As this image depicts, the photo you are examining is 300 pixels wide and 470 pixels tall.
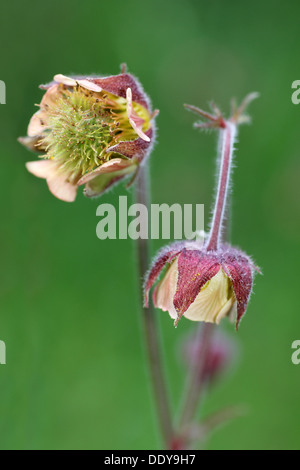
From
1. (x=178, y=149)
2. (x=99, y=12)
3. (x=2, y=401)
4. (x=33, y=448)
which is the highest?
(x=99, y=12)

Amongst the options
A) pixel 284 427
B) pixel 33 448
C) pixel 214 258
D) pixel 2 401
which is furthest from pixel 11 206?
pixel 284 427

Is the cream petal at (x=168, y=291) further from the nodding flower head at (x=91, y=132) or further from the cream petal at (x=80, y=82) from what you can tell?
the cream petal at (x=80, y=82)

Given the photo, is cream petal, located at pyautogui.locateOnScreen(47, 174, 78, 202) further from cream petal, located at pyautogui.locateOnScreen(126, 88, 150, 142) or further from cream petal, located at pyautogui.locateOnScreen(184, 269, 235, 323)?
cream petal, located at pyautogui.locateOnScreen(184, 269, 235, 323)

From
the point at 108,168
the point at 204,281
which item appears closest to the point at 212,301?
the point at 204,281

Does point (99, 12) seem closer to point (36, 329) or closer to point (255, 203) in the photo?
point (255, 203)

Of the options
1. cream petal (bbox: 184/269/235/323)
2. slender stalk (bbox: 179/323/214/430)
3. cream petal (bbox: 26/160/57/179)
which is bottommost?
slender stalk (bbox: 179/323/214/430)

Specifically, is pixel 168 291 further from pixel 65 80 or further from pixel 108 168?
pixel 65 80

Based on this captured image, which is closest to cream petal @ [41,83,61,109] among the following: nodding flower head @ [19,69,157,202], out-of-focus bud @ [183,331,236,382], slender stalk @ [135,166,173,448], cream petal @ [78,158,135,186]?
nodding flower head @ [19,69,157,202]
